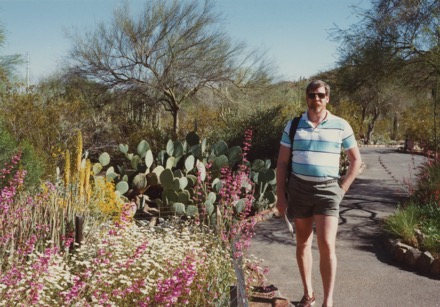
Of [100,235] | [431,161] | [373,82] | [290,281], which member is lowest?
[290,281]

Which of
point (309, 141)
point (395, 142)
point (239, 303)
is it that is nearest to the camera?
point (239, 303)

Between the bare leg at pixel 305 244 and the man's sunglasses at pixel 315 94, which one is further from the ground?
the man's sunglasses at pixel 315 94

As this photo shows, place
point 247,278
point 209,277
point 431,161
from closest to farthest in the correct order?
point 209,277, point 247,278, point 431,161

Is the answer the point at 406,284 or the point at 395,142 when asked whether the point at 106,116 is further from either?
the point at 395,142

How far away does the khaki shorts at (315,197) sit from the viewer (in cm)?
Result: 386

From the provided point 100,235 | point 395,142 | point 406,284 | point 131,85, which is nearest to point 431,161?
point 406,284

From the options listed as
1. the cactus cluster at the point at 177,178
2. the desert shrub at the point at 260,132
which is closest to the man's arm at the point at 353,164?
the cactus cluster at the point at 177,178

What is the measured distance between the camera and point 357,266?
5.99 m

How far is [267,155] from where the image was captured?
12.5m

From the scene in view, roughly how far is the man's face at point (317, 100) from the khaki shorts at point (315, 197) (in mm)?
548

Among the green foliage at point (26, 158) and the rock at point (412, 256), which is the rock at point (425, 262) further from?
the green foliage at point (26, 158)

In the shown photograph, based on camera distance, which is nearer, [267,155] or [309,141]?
[309,141]

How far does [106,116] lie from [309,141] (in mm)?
14298

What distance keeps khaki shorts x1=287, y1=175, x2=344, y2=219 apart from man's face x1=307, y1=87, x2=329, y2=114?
548 millimetres
